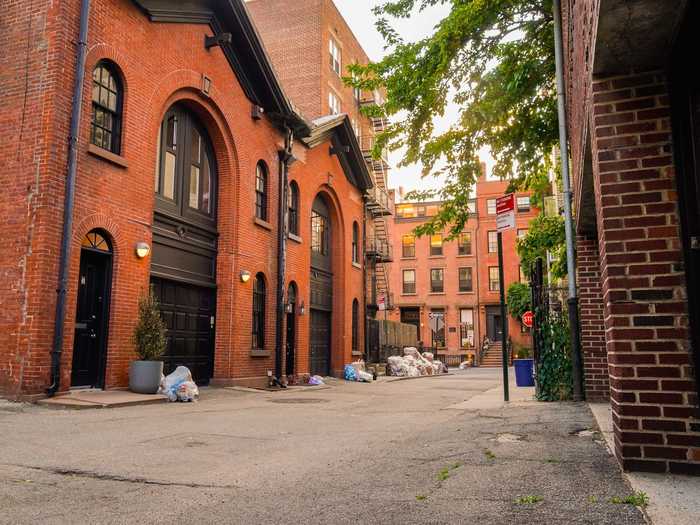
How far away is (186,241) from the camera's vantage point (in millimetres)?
14164

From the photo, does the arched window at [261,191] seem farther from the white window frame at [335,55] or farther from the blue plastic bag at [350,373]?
the white window frame at [335,55]

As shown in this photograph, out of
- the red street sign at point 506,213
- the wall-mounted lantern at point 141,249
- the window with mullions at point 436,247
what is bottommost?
the wall-mounted lantern at point 141,249

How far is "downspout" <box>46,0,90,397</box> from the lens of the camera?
31.7 ft

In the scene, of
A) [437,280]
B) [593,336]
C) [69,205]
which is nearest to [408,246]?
[437,280]

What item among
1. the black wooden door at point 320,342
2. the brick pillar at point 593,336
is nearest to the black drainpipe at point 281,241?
the black wooden door at point 320,342

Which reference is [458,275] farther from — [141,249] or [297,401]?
[141,249]

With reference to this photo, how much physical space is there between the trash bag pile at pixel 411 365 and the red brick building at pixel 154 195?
495 cm

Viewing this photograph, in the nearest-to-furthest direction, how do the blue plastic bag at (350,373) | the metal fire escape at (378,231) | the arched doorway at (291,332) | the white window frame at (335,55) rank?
the arched doorway at (291,332), the blue plastic bag at (350,373), the metal fire escape at (378,231), the white window frame at (335,55)

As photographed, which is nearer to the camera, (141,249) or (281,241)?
(141,249)

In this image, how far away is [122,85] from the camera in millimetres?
11844

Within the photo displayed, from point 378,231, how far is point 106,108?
2073 centimetres

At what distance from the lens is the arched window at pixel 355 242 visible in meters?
25.9

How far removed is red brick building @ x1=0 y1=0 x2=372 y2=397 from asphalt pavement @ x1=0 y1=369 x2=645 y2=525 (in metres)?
2.42

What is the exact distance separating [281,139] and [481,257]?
114ft
